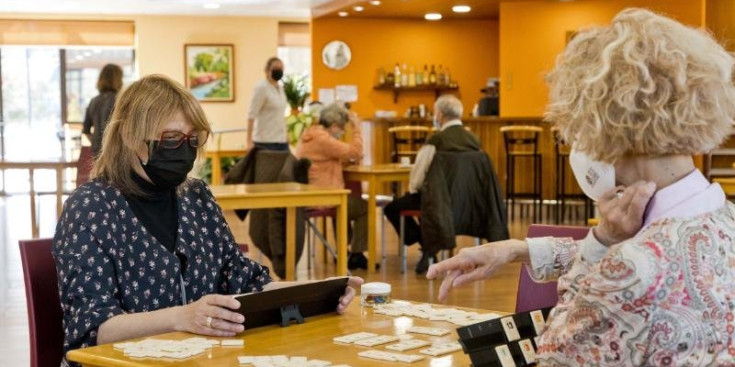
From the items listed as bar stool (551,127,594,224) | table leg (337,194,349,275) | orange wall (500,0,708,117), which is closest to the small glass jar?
table leg (337,194,349,275)

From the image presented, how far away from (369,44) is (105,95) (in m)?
7.78

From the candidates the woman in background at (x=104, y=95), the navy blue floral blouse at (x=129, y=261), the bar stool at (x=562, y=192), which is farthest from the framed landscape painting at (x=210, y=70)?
the navy blue floral blouse at (x=129, y=261)

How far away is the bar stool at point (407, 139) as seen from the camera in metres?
14.1

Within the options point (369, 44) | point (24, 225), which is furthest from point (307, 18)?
point (24, 225)

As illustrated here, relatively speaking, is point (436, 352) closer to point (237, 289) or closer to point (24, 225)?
point (237, 289)

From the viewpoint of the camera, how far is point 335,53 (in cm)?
1622

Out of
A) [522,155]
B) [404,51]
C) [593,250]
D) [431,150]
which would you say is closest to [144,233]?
[593,250]

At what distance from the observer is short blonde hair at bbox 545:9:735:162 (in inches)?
57.4

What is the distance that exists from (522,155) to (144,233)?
1044cm

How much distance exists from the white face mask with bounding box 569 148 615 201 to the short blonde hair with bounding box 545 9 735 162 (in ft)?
0.24

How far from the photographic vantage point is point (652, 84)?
1.45 meters

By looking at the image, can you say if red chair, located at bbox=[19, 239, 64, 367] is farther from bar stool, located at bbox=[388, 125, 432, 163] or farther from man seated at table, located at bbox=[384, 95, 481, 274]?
bar stool, located at bbox=[388, 125, 432, 163]

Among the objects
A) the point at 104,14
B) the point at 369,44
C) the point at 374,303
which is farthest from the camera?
the point at 104,14

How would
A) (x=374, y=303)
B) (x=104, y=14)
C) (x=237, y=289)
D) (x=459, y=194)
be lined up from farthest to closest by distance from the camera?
(x=104, y=14), (x=459, y=194), (x=237, y=289), (x=374, y=303)
